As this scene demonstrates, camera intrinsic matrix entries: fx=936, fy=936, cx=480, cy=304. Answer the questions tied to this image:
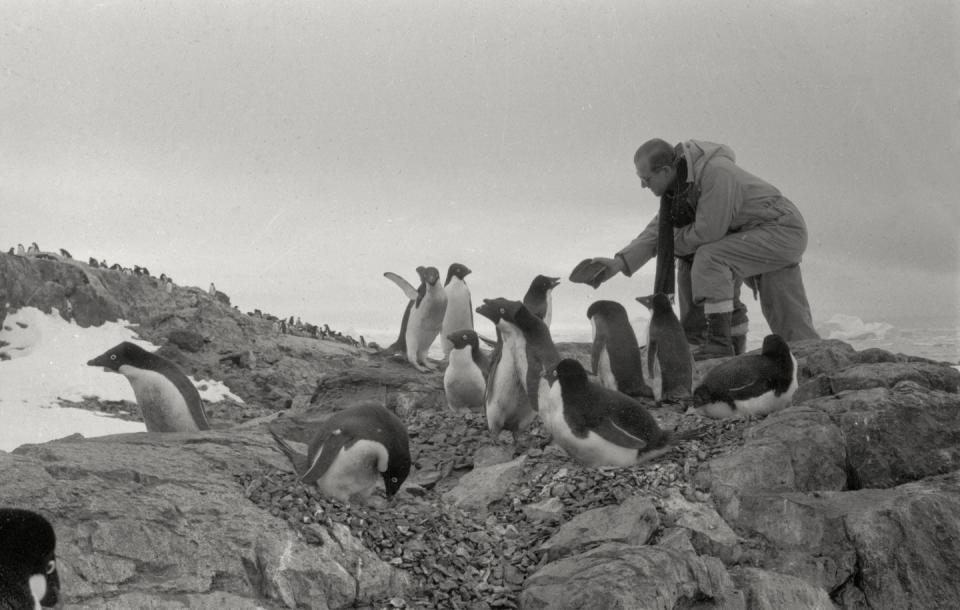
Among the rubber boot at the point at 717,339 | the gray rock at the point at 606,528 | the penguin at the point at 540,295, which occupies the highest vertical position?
the penguin at the point at 540,295

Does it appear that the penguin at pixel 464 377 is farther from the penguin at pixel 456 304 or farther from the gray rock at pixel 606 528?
the gray rock at pixel 606 528

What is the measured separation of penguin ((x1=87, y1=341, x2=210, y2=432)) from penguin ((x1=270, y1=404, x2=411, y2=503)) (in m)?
2.50

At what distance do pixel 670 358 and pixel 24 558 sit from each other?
569 centimetres

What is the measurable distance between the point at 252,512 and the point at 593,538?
174 centimetres

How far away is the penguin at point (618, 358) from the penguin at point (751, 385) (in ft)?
2.28

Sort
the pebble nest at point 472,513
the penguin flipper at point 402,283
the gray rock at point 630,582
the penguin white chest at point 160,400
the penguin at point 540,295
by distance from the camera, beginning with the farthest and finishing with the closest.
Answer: the penguin flipper at point 402,283 < the penguin at point 540,295 < the penguin white chest at point 160,400 < the pebble nest at point 472,513 < the gray rock at point 630,582

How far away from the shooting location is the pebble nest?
4684 millimetres

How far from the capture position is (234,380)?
1552cm

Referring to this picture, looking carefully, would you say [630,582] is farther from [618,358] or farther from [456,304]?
[456,304]

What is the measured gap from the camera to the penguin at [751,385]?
6.95 m

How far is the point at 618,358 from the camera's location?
7781 millimetres

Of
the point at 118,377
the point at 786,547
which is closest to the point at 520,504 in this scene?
the point at 786,547

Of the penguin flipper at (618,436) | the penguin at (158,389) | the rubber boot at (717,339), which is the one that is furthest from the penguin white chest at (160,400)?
the rubber boot at (717,339)

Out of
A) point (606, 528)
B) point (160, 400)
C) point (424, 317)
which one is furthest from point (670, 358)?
point (424, 317)
